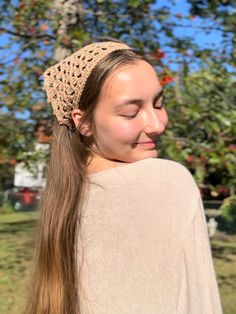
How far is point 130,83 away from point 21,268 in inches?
220

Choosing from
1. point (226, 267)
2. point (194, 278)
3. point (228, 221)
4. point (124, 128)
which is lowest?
point (228, 221)

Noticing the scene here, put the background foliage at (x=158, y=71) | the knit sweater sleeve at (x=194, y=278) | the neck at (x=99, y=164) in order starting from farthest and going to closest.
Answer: the background foliage at (x=158, y=71) → the neck at (x=99, y=164) → the knit sweater sleeve at (x=194, y=278)

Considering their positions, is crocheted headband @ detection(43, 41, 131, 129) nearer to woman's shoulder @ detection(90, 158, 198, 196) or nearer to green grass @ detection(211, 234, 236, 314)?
woman's shoulder @ detection(90, 158, 198, 196)

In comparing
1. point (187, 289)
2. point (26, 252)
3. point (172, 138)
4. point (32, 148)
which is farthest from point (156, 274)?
point (26, 252)

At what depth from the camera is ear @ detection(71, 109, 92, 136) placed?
3.68 feet

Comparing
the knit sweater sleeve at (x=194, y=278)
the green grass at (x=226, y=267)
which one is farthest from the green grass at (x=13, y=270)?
the knit sweater sleeve at (x=194, y=278)

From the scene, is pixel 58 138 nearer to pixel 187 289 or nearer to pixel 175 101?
pixel 187 289

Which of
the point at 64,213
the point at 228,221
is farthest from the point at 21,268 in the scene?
the point at 228,221

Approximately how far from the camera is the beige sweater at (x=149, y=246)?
3.18 feet

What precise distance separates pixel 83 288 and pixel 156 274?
0.19m

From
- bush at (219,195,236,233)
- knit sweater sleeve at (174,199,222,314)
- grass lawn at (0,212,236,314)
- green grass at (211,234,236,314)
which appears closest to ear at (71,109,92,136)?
knit sweater sleeve at (174,199,222,314)

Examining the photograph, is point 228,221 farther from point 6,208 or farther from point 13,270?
point 6,208

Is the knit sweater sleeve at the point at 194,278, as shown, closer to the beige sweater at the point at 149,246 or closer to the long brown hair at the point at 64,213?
the beige sweater at the point at 149,246

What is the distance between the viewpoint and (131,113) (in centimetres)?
104
